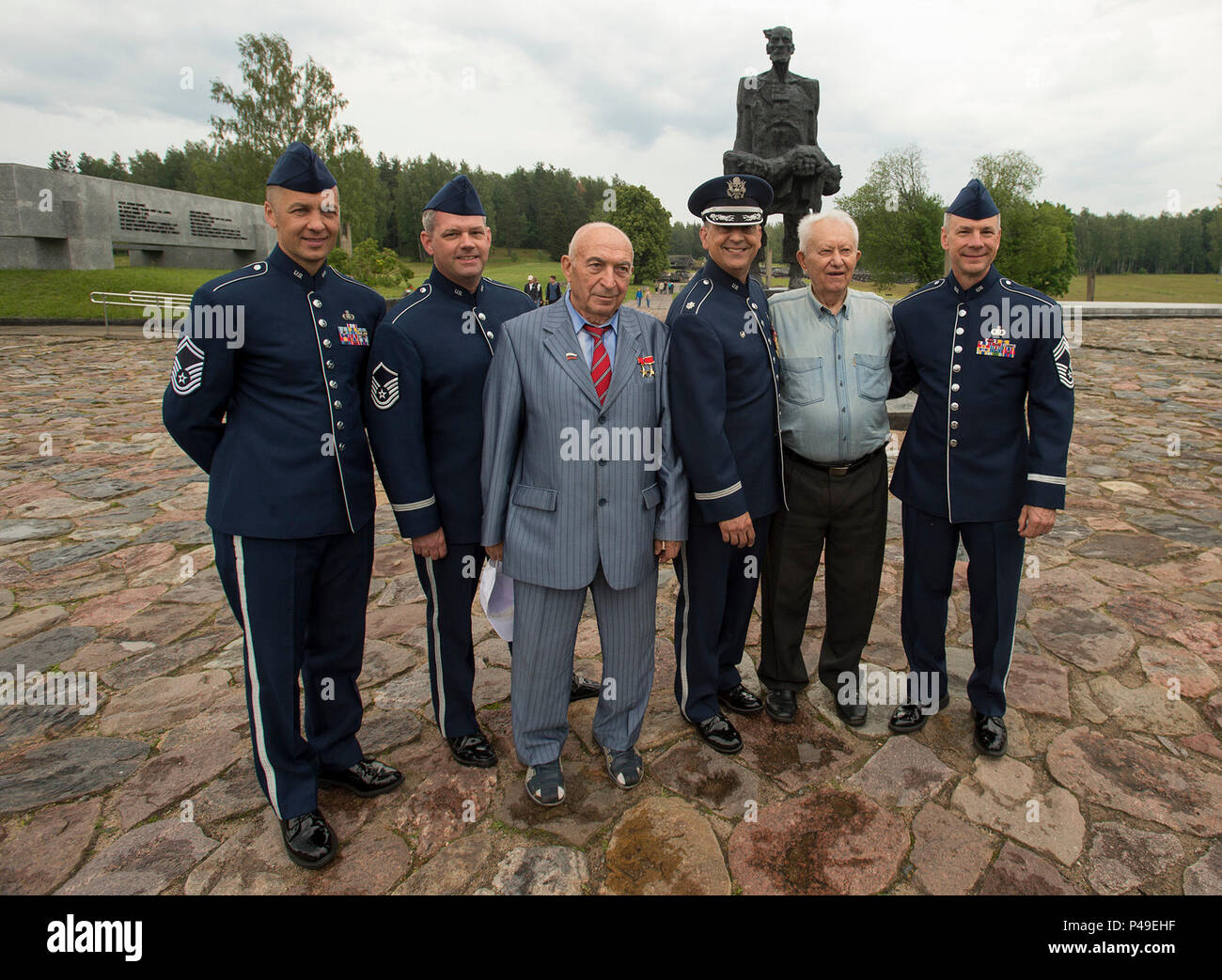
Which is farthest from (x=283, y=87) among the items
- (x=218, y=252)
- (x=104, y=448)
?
(x=104, y=448)

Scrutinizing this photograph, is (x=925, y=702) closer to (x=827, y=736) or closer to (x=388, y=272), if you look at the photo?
(x=827, y=736)

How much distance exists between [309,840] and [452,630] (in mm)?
873

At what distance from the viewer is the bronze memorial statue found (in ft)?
34.0

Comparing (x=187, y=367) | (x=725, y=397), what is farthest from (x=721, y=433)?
(x=187, y=367)

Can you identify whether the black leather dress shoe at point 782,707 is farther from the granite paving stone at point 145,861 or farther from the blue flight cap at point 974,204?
the granite paving stone at point 145,861

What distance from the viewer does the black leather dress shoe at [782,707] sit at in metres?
3.33

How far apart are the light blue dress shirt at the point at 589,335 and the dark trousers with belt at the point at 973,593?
1559mm

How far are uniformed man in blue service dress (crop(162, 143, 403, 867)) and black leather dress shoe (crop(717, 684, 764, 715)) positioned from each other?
1.78 meters

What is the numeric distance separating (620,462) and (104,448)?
8009 mm

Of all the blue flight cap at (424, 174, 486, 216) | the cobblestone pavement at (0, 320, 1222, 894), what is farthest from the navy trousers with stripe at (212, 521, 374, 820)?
the blue flight cap at (424, 174, 486, 216)

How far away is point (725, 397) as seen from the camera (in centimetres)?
283

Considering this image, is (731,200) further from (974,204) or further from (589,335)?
(974,204)

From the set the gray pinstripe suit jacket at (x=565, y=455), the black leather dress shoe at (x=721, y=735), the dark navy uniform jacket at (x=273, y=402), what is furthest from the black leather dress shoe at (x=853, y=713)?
the dark navy uniform jacket at (x=273, y=402)

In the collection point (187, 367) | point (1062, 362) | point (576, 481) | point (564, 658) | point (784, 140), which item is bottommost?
point (564, 658)
